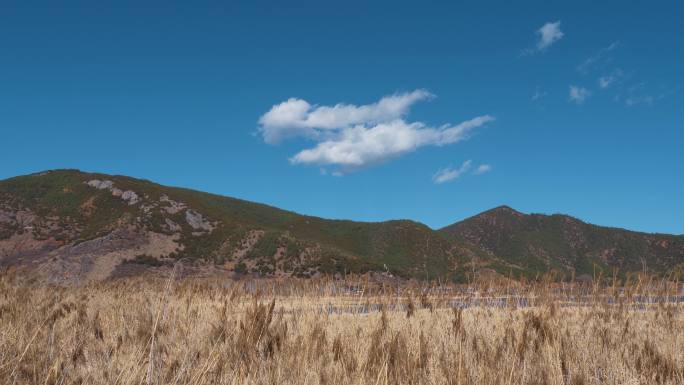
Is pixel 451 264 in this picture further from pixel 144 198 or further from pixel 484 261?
pixel 144 198

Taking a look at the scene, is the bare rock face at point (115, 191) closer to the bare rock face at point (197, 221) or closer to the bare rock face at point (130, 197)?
the bare rock face at point (130, 197)

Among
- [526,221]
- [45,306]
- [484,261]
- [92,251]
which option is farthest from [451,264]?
[526,221]

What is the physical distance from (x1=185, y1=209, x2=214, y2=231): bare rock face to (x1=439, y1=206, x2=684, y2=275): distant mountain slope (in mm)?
86007

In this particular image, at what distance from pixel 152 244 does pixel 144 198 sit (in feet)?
55.5

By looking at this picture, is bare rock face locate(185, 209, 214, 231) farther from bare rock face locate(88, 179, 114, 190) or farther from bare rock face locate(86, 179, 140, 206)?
bare rock face locate(88, 179, 114, 190)

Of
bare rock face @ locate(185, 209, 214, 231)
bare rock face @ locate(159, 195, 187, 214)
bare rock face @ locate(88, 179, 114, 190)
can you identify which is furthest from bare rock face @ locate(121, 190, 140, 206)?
bare rock face @ locate(185, 209, 214, 231)

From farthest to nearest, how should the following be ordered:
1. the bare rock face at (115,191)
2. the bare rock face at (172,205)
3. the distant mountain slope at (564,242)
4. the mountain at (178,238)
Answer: the distant mountain slope at (564,242) < the bare rock face at (115,191) < the bare rock face at (172,205) < the mountain at (178,238)

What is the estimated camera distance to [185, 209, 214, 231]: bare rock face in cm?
7362

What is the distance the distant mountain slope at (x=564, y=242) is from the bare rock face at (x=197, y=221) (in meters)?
86.0

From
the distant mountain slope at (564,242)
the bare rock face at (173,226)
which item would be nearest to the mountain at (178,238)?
the bare rock face at (173,226)

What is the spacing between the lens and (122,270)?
53938mm

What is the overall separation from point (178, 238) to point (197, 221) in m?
8.34

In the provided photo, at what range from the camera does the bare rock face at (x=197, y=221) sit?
242ft

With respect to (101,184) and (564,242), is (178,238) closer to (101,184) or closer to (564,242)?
(101,184)
